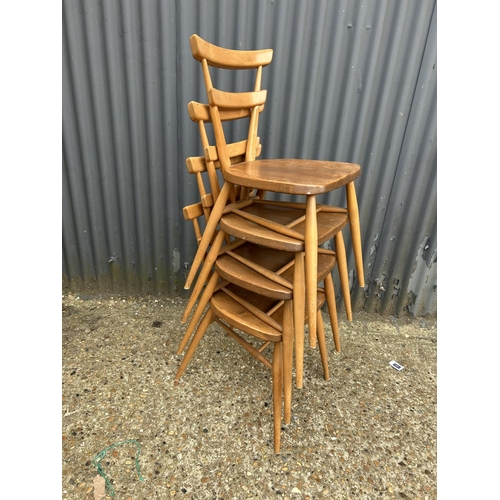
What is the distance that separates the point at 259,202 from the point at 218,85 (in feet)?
2.51

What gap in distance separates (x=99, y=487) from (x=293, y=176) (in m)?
1.41

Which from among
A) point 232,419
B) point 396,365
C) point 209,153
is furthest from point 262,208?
point 396,365

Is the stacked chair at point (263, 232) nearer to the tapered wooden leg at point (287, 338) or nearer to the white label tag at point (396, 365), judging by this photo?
the tapered wooden leg at point (287, 338)

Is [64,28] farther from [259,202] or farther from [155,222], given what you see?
[259,202]

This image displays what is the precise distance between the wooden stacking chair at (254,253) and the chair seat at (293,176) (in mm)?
174

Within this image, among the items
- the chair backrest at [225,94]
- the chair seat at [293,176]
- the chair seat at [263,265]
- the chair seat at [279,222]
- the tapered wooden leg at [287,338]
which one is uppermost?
the chair backrest at [225,94]

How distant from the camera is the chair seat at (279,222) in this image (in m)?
1.20

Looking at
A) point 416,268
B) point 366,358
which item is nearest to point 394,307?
point 416,268

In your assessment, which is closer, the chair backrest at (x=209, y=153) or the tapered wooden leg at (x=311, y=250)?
the tapered wooden leg at (x=311, y=250)

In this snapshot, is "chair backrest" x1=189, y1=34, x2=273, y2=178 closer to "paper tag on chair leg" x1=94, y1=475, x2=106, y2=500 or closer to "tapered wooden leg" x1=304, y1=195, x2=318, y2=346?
"tapered wooden leg" x1=304, y1=195, x2=318, y2=346

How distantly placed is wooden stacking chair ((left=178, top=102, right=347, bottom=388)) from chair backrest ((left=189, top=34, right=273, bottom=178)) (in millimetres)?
44

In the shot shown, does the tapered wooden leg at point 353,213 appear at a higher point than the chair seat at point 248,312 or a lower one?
higher

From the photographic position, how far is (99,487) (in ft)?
4.45

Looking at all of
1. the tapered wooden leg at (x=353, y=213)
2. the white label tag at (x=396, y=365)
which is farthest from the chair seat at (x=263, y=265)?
the white label tag at (x=396, y=365)
